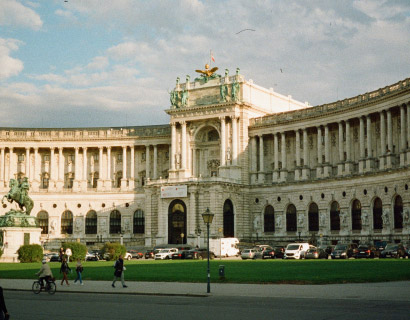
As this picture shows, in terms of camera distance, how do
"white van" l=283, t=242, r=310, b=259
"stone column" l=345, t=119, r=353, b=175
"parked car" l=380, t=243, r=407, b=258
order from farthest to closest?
"stone column" l=345, t=119, r=353, b=175 < "white van" l=283, t=242, r=310, b=259 < "parked car" l=380, t=243, r=407, b=258

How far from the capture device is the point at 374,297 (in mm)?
32219

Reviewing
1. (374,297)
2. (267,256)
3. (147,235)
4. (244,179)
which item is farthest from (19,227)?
(374,297)

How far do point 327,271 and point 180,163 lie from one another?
70638 mm

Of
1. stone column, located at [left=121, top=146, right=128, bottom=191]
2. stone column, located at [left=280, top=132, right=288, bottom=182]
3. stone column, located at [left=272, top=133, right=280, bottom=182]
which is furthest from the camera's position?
stone column, located at [left=121, top=146, right=128, bottom=191]

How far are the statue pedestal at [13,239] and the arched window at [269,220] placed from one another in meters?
45.6

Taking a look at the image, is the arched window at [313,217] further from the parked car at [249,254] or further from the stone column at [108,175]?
the stone column at [108,175]

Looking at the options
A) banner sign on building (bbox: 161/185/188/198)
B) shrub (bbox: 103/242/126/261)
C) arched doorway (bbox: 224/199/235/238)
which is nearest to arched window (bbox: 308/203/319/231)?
arched doorway (bbox: 224/199/235/238)

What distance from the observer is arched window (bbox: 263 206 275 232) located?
365 feet

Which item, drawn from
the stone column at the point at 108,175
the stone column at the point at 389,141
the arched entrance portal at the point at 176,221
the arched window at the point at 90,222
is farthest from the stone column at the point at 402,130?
the arched window at the point at 90,222

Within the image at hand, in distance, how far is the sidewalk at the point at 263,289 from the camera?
3366cm

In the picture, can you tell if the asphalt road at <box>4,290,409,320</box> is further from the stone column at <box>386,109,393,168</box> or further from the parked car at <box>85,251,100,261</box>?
the stone column at <box>386,109,393,168</box>

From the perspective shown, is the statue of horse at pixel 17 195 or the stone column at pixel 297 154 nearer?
the statue of horse at pixel 17 195

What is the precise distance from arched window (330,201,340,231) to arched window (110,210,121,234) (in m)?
A: 42.8

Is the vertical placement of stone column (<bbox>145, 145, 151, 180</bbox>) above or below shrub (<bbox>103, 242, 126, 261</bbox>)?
above
